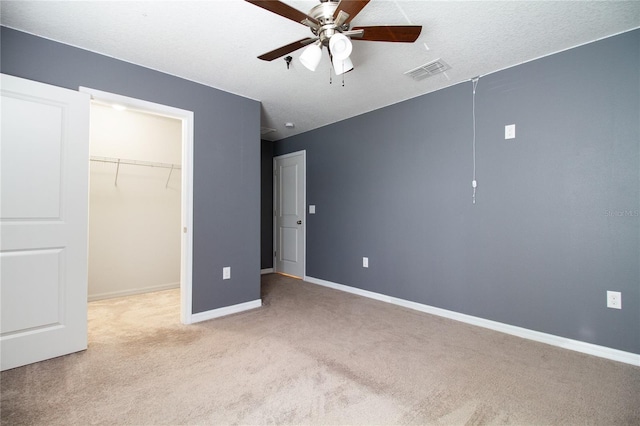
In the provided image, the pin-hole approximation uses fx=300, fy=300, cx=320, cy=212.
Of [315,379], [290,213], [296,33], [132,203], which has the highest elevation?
[296,33]

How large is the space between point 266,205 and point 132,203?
209 cm

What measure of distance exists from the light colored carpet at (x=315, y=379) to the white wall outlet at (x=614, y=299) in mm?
405

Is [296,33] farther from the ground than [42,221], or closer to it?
farther from the ground

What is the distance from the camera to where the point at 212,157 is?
3115mm

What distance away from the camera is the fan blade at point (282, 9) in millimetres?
1464

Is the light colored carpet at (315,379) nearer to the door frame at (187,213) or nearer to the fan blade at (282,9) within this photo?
the door frame at (187,213)

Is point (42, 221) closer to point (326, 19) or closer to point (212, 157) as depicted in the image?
point (212, 157)

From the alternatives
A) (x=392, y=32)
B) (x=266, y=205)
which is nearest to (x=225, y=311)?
(x=266, y=205)

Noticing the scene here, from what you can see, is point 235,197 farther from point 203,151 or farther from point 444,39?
point 444,39

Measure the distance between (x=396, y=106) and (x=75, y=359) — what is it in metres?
3.84

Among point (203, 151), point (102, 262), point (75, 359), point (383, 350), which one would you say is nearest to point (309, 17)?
point (203, 151)

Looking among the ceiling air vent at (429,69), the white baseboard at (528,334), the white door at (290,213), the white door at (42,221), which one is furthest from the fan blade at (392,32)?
the white door at (290,213)

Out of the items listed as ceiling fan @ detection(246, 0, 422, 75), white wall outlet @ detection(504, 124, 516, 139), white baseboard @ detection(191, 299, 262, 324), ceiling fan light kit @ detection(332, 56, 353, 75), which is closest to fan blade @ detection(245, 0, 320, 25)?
ceiling fan @ detection(246, 0, 422, 75)

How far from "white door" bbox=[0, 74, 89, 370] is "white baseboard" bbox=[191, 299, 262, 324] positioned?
891 mm
